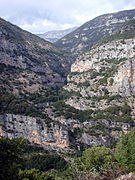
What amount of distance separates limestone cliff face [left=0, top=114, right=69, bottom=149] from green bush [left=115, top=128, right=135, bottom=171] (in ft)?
202

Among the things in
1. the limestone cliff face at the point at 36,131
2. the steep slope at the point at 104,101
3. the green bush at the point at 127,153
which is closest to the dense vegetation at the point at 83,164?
the green bush at the point at 127,153

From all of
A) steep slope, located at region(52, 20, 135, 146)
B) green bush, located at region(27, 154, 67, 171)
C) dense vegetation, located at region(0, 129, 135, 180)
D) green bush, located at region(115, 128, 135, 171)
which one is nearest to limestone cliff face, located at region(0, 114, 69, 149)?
steep slope, located at region(52, 20, 135, 146)

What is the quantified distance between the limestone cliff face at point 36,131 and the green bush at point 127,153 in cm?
6167

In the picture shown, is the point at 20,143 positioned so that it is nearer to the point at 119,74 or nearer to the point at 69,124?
the point at 69,124

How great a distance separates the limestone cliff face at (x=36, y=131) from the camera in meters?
125

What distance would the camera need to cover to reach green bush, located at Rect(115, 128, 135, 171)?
58.0 metres

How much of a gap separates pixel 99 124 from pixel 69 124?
12278mm

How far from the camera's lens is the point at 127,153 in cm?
6022

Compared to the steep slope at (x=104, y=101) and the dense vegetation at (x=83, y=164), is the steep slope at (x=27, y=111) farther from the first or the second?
the dense vegetation at (x=83, y=164)

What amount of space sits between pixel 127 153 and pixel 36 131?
71516 mm

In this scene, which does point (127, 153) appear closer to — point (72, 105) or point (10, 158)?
point (10, 158)

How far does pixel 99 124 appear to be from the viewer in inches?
5531

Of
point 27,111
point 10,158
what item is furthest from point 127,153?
point 27,111

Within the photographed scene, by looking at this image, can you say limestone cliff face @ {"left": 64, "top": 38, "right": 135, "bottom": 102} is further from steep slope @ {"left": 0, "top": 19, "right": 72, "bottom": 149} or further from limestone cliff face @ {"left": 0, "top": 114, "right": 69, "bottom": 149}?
limestone cliff face @ {"left": 0, "top": 114, "right": 69, "bottom": 149}
